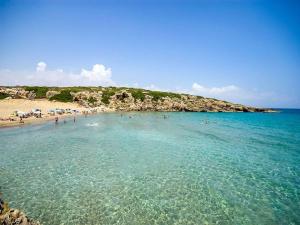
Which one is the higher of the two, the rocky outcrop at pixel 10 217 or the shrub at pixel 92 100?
the rocky outcrop at pixel 10 217

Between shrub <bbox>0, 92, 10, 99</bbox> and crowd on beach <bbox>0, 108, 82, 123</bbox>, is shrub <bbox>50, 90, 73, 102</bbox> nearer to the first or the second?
shrub <bbox>0, 92, 10, 99</bbox>

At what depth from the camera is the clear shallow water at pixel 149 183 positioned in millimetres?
16328

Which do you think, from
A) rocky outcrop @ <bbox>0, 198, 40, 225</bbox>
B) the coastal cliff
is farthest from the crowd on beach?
rocky outcrop @ <bbox>0, 198, 40, 225</bbox>

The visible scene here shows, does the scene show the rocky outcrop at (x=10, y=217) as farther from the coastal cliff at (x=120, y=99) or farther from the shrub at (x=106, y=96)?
the shrub at (x=106, y=96)

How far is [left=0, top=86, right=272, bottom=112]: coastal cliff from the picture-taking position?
11775 centimetres

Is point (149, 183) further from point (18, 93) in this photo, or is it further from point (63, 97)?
point (18, 93)

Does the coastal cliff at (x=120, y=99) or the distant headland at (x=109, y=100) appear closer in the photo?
the distant headland at (x=109, y=100)

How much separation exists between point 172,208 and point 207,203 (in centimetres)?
291

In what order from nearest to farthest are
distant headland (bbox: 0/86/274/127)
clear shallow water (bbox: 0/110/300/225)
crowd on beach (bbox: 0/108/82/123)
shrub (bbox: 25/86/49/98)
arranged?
clear shallow water (bbox: 0/110/300/225) → crowd on beach (bbox: 0/108/82/123) → distant headland (bbox: 0/86/274/127) → shrub (bbox: 25/86/49/98)

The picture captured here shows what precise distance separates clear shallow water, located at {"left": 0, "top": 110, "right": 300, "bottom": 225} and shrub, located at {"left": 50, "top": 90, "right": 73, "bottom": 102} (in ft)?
271

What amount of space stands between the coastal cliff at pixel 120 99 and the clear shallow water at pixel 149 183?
83.9m

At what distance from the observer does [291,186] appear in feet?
71.8

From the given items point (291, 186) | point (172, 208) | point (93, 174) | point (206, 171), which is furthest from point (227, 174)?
point (93, 174)

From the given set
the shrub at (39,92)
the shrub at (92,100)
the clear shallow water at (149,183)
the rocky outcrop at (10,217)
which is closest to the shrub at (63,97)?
the shrub at (39,92)
